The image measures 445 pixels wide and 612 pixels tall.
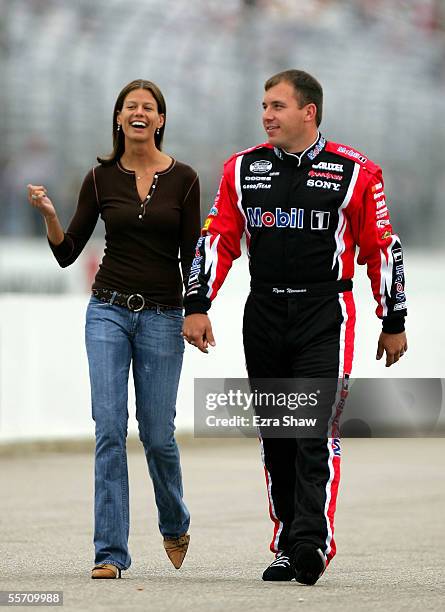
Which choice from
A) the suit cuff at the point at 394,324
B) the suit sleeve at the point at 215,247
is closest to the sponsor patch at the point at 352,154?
the suit sleeve at the point at 215,247

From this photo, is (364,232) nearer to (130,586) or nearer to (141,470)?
(130,586)

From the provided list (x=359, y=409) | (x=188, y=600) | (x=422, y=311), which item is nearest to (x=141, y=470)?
(x=359, y=409)

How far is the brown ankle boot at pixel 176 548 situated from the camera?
20.1ft

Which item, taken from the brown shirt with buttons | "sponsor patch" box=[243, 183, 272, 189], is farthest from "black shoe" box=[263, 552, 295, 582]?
"sponsor patch" box=[243, 183, 272, 189]

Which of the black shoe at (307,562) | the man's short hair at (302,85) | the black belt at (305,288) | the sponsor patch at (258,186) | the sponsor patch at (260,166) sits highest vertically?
the man's short hair at (302,85)

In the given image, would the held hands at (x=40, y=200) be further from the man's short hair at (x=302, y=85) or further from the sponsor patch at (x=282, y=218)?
the man's short hair at (x=302, y=85)

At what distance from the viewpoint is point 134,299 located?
5.91 meters

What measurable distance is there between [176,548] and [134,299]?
1010mm

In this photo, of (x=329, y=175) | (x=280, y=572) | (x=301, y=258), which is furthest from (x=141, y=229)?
(x=280, y=572)

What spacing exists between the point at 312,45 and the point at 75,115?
398cm

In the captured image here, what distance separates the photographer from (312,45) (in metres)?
21.1

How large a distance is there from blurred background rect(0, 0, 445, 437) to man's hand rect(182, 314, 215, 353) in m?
9.77

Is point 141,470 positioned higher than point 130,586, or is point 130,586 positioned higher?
point 130,586

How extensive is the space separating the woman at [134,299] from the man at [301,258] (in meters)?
0.19
